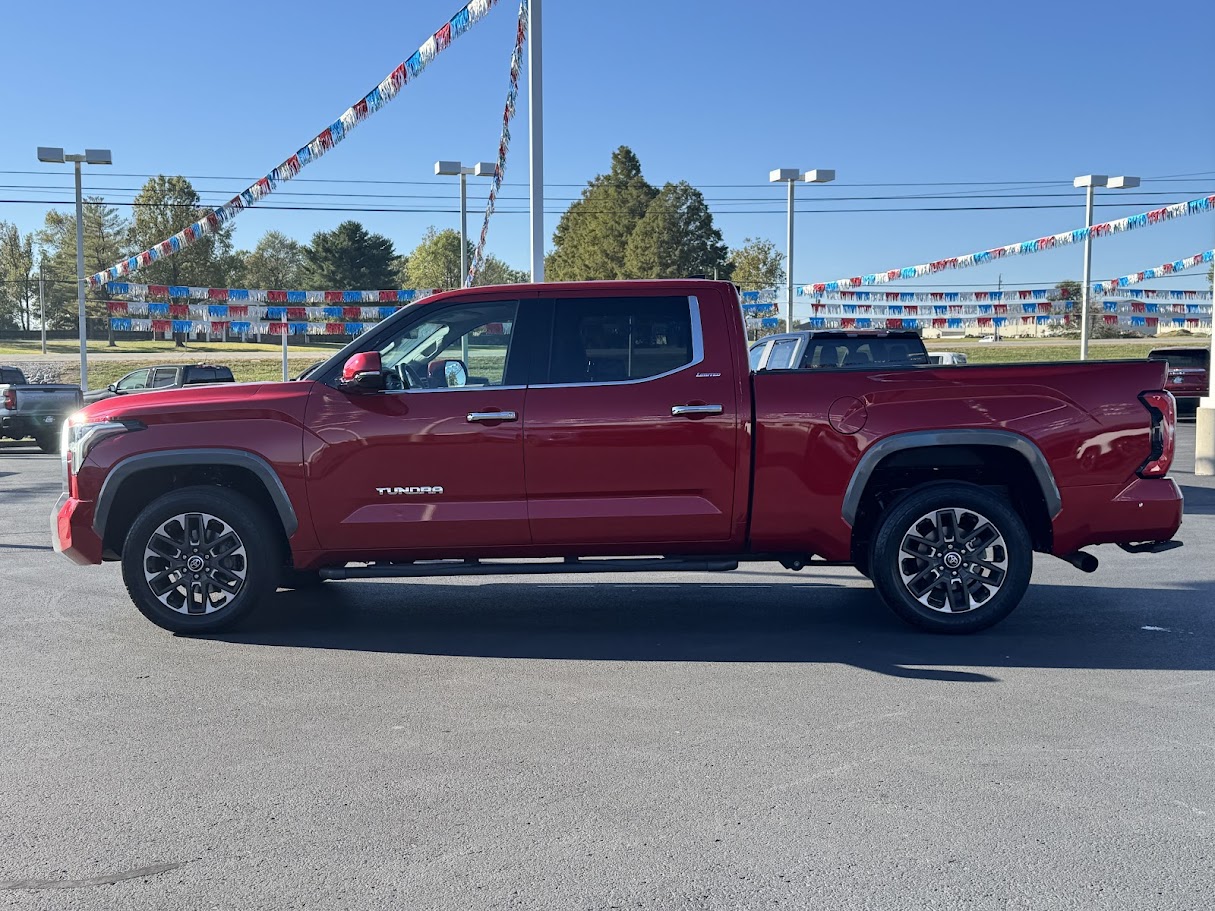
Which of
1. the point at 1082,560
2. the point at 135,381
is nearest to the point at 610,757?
the point at 1082,560

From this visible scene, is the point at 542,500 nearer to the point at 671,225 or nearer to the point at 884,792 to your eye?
the point at 884,792

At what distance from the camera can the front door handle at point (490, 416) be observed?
239 inches

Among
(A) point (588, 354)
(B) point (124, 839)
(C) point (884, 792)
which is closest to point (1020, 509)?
(A) point (588, 354)

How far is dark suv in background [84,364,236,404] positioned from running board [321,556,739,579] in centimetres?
1762

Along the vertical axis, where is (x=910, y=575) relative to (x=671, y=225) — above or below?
below

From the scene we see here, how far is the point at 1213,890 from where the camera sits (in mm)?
3203

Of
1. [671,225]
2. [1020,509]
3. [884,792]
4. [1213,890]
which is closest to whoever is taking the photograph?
[1213,890]

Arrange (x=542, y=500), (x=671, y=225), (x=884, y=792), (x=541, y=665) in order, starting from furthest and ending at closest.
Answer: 1. (x=671, y=225)
2. (x=542, y=500)
3. (x=541, y=665)
4. (x=884, y=792)

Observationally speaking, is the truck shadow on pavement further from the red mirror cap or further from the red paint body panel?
the red mirror cap

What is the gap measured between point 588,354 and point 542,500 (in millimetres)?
875

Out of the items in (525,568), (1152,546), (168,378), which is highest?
(168,378)

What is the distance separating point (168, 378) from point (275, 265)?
78.9m

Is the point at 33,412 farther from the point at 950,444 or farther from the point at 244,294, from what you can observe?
the point at 244,294

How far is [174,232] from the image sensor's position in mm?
70438
